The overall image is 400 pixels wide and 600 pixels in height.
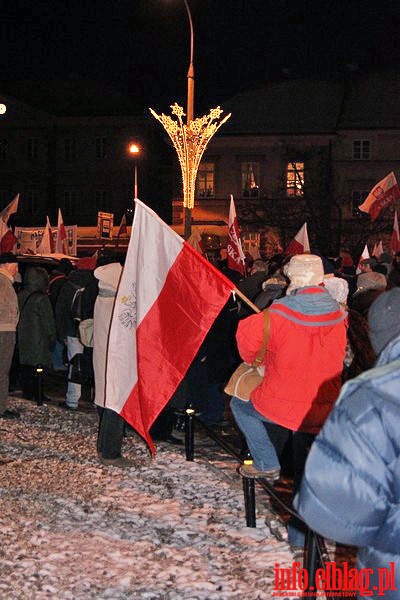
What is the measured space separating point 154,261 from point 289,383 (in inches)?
72.3

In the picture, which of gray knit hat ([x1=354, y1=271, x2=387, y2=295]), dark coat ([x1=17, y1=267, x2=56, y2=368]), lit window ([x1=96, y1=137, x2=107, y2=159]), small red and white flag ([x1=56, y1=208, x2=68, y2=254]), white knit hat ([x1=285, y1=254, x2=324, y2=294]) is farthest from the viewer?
lit window ([x1=96, y1=137, x2=107, y2=159])

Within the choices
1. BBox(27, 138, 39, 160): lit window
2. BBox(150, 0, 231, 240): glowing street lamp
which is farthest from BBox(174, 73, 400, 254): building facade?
BBox(150, 0, 231, 240): glowing street lamp

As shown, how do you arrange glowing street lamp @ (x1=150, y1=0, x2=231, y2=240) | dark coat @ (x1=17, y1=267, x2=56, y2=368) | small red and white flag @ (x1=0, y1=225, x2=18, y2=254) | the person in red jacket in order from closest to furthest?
the person in red jacket → dark coat @ (x1=17, y1=267, x2=56, y2=368) → small red and white flag @ (x1=0, y1=225, x2=18, y2=254) → glowing street lamp @ (x1=150, y1=0, x2=231, y2=240)

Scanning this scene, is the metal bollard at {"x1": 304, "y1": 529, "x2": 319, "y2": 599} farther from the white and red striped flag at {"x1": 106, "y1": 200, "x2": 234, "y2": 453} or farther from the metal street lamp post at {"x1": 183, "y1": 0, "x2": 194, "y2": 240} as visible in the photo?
the metal street lamp post at {"x1": 183, "y1": 0, "x2": 194, "y2": 240}

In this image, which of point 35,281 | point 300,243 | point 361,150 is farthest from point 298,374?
point 361,150

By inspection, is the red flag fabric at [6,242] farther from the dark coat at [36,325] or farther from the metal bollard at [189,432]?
the metal bollard at [189,432]

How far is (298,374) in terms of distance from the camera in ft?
18.8

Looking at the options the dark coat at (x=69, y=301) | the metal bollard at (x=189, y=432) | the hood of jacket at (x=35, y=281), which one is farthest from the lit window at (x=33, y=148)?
the metal bollard at (x=189, y=432)

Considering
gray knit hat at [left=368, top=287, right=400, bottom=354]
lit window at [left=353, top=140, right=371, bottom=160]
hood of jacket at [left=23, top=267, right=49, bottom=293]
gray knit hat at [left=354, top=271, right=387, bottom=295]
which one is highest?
→ lit window at [left=353, top=140, right=371, bottom=160]

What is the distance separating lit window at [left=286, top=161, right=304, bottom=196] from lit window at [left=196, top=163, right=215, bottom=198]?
425cm

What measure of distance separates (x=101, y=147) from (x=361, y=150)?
16.1 metres

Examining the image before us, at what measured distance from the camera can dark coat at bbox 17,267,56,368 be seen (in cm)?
1197

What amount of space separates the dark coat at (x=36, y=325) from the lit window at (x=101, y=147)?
4409cm

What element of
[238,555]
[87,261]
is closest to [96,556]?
[238,555]
